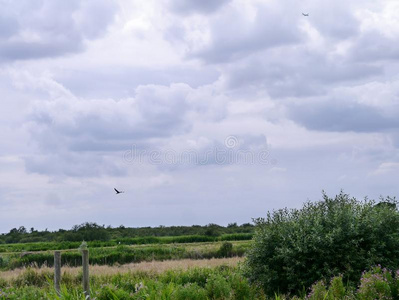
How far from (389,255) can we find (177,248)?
78.7 ft

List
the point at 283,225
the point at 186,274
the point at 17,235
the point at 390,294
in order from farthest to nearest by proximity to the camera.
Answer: the point at 17,235 < the point at 186,274 < the point at 283,225 < the point at 390,294

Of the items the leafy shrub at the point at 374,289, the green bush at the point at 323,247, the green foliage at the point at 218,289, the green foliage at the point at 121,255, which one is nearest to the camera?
the leafy shrub at the point at 374,289

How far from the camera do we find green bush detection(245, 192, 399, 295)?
45.6 ft

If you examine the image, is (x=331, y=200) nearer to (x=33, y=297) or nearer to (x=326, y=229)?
(x=326, y=229)

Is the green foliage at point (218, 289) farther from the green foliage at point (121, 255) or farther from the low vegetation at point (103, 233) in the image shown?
the low vegetation at point (103, 233)

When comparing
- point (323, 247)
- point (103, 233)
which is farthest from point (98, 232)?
point (323, 247)

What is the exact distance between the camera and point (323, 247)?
1405cm

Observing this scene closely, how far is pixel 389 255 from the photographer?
46.9 ft

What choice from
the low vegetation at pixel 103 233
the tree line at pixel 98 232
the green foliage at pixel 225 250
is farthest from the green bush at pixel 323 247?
the tree line at pixel 98 232

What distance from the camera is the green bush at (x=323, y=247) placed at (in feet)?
45.6

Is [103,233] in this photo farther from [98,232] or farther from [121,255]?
[121,255]

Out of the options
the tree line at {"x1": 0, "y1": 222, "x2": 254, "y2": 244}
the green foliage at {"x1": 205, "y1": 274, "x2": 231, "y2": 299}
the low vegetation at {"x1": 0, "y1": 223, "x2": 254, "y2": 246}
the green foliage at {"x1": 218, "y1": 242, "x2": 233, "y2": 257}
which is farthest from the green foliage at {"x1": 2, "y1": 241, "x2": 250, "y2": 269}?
the green foliage at {"x1": 205, "y1": 274, "x2": 231, "y2": 299}

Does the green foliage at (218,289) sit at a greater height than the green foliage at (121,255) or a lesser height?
greater

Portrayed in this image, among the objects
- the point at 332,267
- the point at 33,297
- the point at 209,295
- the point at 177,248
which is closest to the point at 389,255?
the point at 332,267
